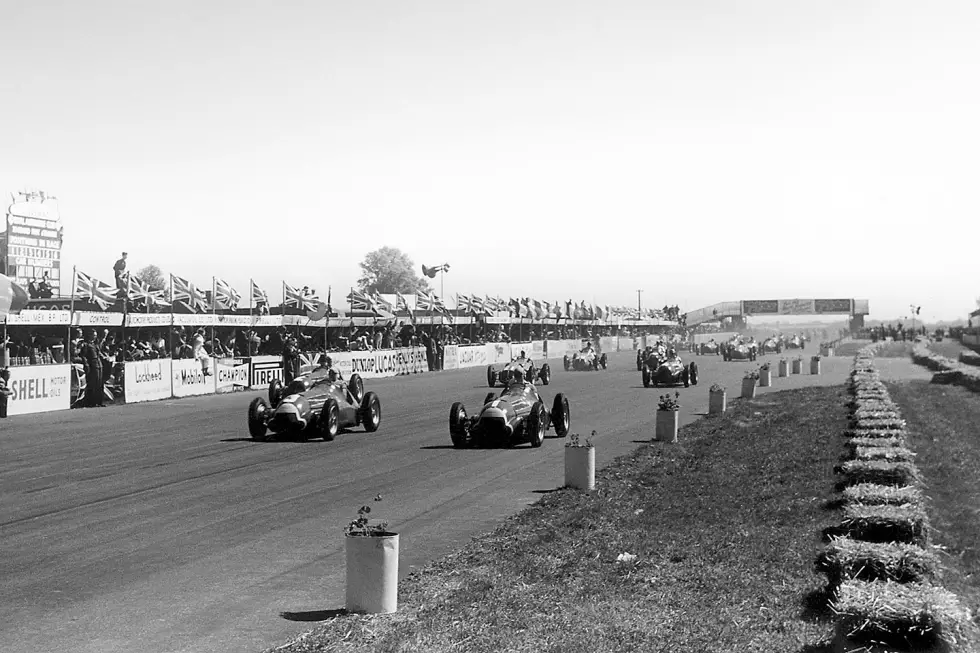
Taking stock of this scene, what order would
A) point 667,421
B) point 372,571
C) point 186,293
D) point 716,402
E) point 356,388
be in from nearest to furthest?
point 372,571, point 667,421, point 356,388, point 716,402, point 186,293

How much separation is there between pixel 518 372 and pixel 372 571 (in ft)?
44.2

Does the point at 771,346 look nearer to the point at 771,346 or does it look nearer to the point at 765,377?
the point at 771,346

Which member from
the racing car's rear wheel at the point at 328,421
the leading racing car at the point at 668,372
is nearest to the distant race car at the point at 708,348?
the leading racing car at the point at 668,372

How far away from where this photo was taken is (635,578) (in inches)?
354

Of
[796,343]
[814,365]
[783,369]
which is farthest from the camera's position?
[796,343]

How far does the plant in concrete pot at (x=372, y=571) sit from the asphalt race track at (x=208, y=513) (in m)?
0.46

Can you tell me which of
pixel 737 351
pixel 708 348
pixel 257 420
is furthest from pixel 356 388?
pixel 708 348

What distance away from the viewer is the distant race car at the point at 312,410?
69.1ft

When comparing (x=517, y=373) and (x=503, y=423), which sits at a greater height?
(x=517, y=373)

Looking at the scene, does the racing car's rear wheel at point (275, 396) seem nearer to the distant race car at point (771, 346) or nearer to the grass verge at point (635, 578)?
the grass verge at point (635, 578)

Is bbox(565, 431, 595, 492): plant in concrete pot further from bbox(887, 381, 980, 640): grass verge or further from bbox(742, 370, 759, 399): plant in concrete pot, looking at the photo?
bbox(742, 370, 759, 399): plant in concrete pot

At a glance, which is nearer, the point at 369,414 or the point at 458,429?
the point at 458,429

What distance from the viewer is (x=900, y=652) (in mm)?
6023

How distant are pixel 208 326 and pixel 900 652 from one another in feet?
109
